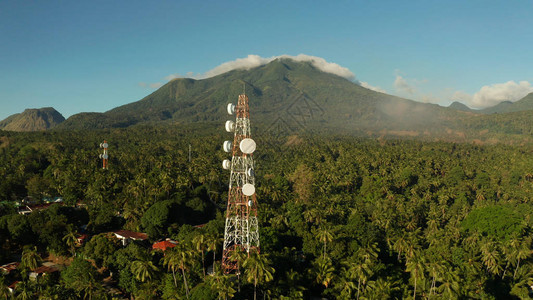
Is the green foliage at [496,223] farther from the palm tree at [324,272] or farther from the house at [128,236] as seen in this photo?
the house at [128,236]

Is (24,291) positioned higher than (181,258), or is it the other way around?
(181,258)

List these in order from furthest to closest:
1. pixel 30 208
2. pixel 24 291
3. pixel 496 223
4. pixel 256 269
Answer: pixel 30 208 < pixel 496 223 < pixel 256 269 < pixel 24 291

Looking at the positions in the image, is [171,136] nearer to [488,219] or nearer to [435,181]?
[435,181]

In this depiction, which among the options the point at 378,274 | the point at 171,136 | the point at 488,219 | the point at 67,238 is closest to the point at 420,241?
the point at 488,219

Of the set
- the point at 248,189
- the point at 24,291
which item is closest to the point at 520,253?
the point at 248,189

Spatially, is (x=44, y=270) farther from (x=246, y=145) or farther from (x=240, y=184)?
(x=246, y=145)

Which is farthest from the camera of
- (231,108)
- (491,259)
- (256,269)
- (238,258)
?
(491,259)

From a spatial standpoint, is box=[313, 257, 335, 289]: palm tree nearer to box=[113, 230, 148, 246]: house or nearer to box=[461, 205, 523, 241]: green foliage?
box=[113, 230, 148, 246]: house
